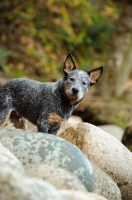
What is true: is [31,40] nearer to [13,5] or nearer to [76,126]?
[13,5]

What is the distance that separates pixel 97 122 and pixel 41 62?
3941 mm

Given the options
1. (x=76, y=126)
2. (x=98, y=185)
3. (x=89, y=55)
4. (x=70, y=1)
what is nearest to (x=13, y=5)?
(x=70, y=1)

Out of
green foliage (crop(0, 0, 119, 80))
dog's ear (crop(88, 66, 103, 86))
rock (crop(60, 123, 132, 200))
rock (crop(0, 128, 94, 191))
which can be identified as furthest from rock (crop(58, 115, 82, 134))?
green foliage (crop(0, 0, 119, 80))

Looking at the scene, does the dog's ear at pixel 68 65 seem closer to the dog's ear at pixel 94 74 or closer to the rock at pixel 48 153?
the dog's ear at pixel 94 74

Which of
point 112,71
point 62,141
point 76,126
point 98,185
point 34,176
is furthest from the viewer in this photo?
point 112,71

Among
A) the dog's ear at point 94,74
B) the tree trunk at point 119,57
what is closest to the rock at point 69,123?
the dog's ear at point 94,74

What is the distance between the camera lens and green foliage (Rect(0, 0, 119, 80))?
13.7 meters

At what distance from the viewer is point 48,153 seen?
4242mm

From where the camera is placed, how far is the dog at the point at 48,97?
5.23 metres

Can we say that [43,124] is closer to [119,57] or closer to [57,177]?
[57,177]

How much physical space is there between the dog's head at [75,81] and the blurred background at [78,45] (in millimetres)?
5130

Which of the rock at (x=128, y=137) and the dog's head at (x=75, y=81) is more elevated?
the dog's head at (x=75, y=81)

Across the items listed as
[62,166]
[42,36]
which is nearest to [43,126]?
[62,166]

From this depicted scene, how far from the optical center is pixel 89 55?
54.4 feet
